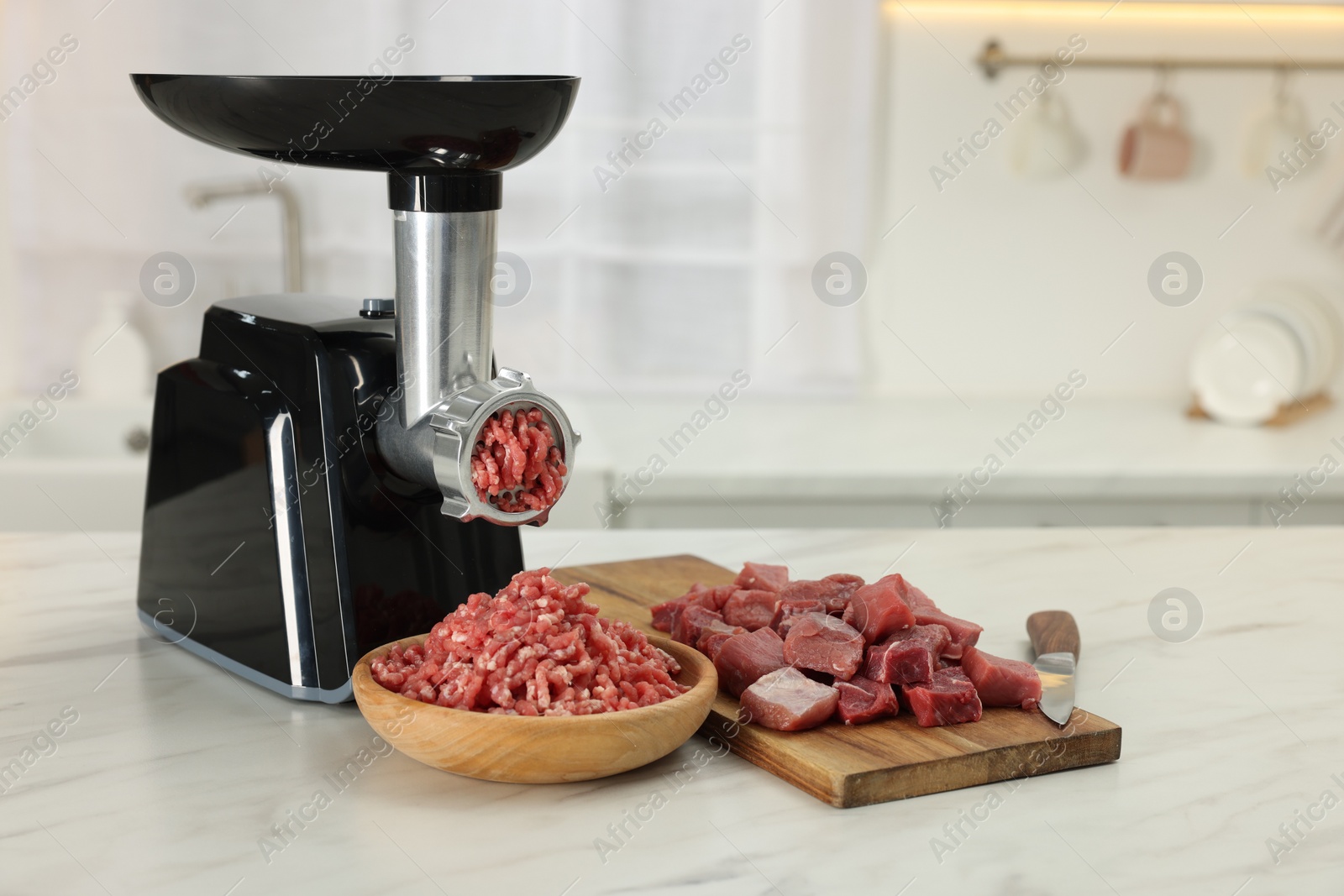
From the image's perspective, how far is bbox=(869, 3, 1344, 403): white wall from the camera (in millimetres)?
2625

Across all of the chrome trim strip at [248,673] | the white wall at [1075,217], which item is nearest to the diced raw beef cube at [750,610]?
the chrome trim strip at [248,673]

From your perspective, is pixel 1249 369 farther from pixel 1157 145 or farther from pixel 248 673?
pixel 248 673

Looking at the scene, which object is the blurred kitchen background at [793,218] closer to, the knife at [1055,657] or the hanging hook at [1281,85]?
the hanging hook at [1281,85]

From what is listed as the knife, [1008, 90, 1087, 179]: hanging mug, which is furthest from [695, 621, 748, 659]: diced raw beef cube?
[1008, 90, 1087, 179]: hanging mug

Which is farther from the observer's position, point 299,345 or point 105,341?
point 105,341

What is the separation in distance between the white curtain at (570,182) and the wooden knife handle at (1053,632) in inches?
60.4

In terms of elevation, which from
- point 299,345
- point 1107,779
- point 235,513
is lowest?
point 1107,779

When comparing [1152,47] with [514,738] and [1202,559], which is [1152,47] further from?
[514,738]

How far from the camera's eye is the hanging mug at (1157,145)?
261 cm

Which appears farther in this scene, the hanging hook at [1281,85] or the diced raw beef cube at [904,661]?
the hanging hook at [1281,85]

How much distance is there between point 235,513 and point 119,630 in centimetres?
21

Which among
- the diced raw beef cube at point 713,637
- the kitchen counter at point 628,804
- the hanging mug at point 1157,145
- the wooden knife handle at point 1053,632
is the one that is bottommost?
the kitchen counter at point 628,804

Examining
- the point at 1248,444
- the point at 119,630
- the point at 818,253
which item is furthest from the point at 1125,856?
the point at 818,253

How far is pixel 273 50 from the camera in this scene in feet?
8.12
